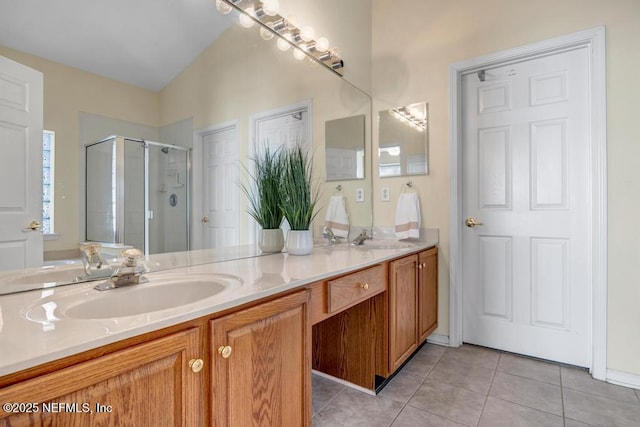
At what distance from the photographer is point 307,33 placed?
2.00 meters

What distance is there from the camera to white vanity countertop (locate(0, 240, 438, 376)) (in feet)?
1.75

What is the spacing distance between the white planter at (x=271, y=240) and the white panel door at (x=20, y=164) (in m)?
0.90

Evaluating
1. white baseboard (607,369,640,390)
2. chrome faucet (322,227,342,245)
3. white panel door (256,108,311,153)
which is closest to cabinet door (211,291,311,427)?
white panel door (256,108,311,153)

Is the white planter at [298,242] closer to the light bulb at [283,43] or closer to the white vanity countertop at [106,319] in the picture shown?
the white vanity countertop at [106,319]

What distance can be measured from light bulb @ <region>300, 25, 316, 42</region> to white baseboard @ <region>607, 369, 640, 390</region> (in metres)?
2.61

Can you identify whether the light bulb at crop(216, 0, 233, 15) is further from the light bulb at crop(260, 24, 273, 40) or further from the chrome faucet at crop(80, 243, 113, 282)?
the chrome faucet at crop(80, 243, 113, 282)

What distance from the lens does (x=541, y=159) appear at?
2059 mm

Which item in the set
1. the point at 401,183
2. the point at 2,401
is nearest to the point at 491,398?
the point at 401,183

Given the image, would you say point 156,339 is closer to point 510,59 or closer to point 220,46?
point 220,46

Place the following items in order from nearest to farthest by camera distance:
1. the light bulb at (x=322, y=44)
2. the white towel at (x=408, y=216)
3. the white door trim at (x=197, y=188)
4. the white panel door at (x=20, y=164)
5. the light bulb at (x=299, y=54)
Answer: the white panel door at (x=20, y=164), the white door trim at (x=197, y=188), the light bulb at (x=299, y=54), the light bulb at (x=322, y=44), the white towel at (x=408, y=216)

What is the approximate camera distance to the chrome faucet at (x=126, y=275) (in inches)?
37.0

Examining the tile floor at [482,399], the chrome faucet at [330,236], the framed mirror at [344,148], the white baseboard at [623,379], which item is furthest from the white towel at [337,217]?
the white baseboard at [623,379]

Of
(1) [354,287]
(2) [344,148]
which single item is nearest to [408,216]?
(2) [344,148]

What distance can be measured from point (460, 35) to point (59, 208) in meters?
2.50
